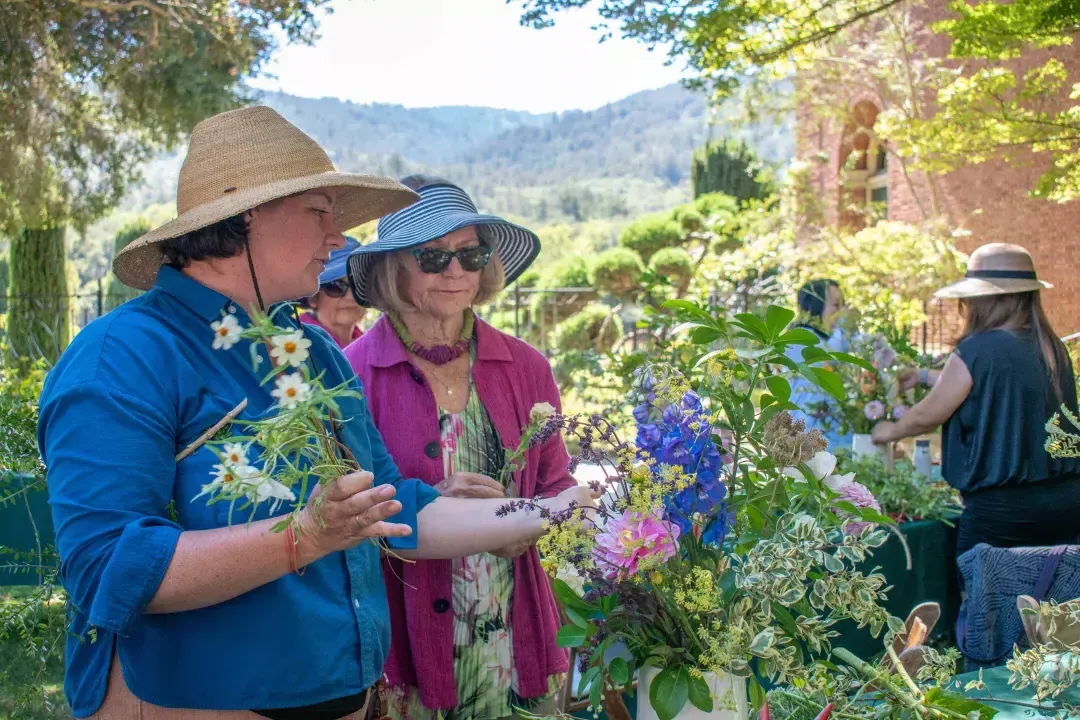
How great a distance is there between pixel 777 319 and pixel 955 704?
0.58 meters

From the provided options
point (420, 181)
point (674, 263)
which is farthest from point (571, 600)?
point (674, 263)

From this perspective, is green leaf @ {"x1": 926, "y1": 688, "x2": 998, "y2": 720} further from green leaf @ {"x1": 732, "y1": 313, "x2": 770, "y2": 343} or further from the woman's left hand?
the woman's left hand

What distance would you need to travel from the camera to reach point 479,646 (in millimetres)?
2145

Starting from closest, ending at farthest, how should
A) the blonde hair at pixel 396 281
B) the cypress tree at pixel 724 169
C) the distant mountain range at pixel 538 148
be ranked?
1. the blonde hair at pixel 396 281
2. the cypress tree at pixel 724 169
3. the distant mountain range at pixel 538 148

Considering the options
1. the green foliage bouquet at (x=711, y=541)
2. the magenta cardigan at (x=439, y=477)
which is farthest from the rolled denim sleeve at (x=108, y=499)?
the magenta cardigan at (x=439, y=477)

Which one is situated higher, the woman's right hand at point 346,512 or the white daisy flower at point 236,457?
the white daisy flower at point 236,457

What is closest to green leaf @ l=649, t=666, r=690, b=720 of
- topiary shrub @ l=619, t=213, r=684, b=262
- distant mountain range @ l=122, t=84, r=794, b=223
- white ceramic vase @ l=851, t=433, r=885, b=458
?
white ceramic vase @ l=851, t=433, r=885, b=458

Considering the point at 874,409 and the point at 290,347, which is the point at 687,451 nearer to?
the point at 290,347

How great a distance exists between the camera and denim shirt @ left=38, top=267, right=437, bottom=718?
48.7 inches

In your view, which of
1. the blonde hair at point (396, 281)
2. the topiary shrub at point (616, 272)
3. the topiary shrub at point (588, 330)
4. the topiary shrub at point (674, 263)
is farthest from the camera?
the topiary shrub at point (674, 263)

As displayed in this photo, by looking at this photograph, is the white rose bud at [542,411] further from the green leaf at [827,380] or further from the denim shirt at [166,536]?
the green leaf at [827,380]

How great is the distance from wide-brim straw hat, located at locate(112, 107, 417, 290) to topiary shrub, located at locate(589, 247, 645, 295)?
46.3ft

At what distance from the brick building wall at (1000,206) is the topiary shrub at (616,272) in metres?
3.43

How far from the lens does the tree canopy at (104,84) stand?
363 inches
